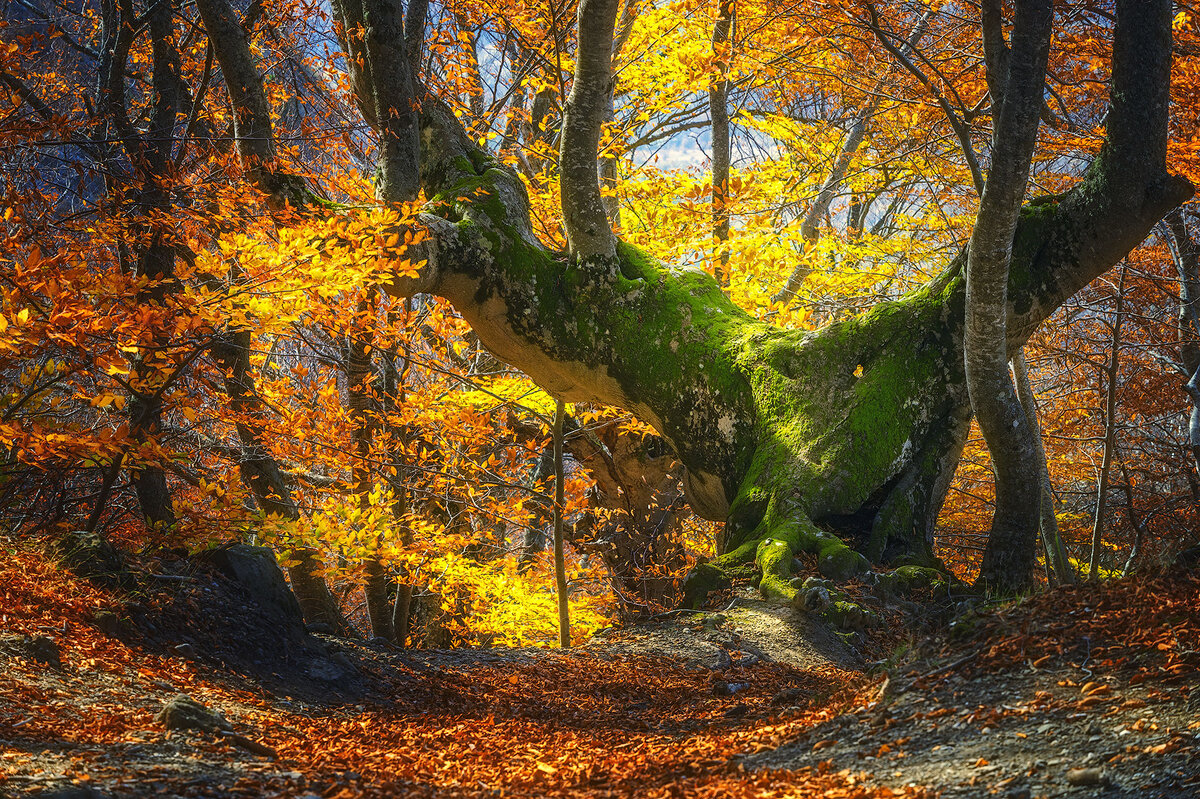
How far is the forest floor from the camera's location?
231 centimetres

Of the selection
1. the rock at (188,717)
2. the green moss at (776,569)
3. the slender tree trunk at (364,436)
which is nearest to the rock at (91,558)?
the rock at (188,717)

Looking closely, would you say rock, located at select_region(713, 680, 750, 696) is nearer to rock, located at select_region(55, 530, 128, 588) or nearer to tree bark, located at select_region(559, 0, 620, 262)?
rock, located at select_region(55, 530, 128, 588)

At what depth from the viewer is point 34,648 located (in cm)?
338

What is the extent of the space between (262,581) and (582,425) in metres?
5.21

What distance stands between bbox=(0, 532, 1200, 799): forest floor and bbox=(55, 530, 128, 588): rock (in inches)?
3.3

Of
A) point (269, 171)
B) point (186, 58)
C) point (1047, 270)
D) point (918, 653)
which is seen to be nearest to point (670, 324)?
point (1047, 270)

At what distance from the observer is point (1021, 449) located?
4938 millimetres

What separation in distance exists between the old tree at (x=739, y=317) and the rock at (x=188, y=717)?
378cm

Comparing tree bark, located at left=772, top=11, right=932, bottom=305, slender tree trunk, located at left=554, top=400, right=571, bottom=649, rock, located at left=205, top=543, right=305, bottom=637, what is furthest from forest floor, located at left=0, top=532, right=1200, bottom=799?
tree bark, located at left=772, top=11, right=932, bottom=305

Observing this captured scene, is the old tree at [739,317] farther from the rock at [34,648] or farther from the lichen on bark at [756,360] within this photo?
the rock at [34,648]

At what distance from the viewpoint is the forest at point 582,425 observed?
9.49ft

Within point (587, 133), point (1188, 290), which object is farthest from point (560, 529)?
point (1188, 290)

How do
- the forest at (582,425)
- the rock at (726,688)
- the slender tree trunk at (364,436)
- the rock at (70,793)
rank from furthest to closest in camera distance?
the slender tree trunk at (364,436) < the rock at (726,688) < the forest at (582,425) < the rock at (70,793)

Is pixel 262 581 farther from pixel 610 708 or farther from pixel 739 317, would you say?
pixel 739 317
